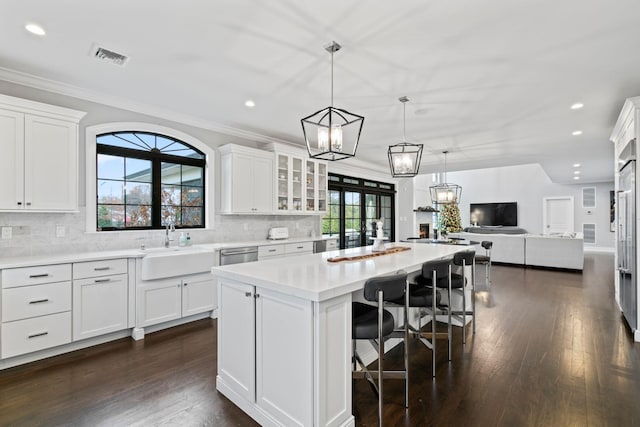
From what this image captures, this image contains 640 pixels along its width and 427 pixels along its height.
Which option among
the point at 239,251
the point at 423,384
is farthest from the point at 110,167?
the point at 423,384

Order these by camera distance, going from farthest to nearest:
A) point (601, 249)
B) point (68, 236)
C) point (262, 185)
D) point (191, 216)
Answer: point (601, 249) < point (262, 185) < point (191, 216) < point (68, 236)

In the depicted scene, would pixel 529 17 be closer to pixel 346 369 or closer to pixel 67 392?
pixel 346 369

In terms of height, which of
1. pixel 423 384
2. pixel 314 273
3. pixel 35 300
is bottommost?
pixel 423 384

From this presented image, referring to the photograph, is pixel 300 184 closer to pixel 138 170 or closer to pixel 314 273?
pixel 138 170

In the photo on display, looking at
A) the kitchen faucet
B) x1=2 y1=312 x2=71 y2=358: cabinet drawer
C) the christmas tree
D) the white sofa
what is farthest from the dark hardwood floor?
the christmas tree

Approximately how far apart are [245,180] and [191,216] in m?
0.93

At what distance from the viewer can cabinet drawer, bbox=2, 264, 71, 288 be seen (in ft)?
8.56

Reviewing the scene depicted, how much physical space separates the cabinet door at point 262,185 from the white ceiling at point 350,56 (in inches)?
A: 26.7

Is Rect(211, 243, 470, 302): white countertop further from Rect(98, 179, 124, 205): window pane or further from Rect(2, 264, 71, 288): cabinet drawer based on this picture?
Rect(98, 179, 124, 205): window pane

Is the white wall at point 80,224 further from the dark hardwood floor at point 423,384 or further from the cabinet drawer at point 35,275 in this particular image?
the dark hardwood floor at point 423,384

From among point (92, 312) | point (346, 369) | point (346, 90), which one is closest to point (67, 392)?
point (92, 312)

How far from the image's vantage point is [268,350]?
1.92m

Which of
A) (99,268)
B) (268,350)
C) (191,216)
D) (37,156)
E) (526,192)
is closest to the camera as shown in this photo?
(268,350)

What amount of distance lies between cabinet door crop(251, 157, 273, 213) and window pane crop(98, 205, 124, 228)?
5.34ft
